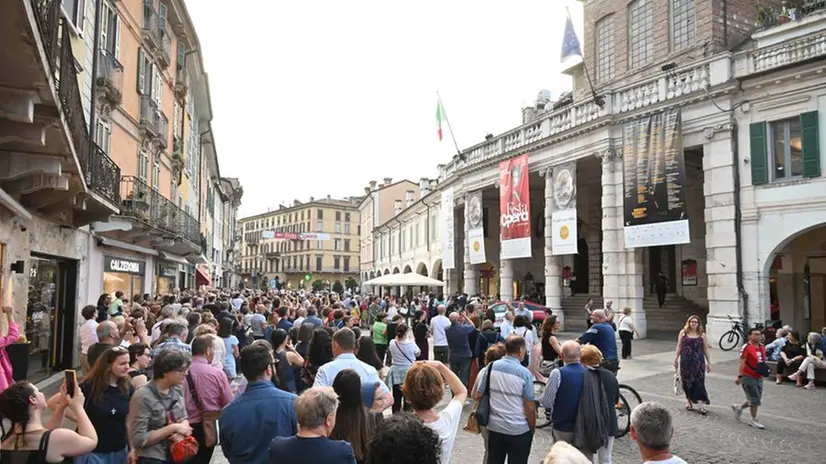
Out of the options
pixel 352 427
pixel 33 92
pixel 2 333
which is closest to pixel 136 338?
pixel 2 333

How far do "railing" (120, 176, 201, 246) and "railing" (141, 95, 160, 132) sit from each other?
2150mm

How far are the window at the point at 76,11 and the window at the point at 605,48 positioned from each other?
22420 mm

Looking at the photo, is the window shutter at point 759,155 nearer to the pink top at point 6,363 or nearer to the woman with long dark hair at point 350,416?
the woman with long dark hair at point 350,416

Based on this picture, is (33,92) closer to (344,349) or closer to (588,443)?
(344,349)

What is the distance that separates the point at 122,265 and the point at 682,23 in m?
23.2

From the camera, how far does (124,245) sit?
687 inches

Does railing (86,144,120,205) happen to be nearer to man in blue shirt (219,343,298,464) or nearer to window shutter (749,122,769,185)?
man in blue shirt (219,343,298,464)

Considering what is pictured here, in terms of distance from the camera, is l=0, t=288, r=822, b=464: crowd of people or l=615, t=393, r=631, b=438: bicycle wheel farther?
l=615, t=393, r=631, b=438: bicycle wheel

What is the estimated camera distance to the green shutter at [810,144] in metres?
16.2

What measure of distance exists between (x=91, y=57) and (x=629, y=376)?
15.0 metres

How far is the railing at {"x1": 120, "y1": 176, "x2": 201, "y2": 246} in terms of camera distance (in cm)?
1612

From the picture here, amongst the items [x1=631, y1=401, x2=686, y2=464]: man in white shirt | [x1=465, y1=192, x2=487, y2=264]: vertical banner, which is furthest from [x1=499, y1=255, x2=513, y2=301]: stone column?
[x1=631, y1=401, x2=686, y2=464]: man in white shirt

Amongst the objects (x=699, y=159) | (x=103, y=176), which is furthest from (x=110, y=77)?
(x=699, y=159)

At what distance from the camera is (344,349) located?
5.35 meters
